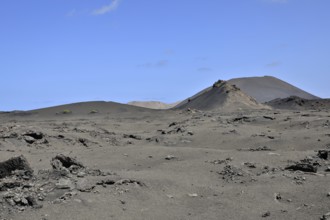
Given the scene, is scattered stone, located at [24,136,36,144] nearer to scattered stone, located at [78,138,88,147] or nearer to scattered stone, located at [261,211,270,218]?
scattered stone, located at [78,138,88,147]

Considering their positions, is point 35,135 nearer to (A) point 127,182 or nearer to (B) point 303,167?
(A) point 127,182

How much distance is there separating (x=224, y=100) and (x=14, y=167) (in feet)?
60.6

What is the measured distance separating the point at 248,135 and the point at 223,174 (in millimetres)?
4630

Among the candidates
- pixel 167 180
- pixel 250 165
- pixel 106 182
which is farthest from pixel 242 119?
pixel 106 182

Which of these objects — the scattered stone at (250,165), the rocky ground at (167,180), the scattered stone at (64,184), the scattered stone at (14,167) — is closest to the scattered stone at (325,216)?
the rocky ground at (167,180)

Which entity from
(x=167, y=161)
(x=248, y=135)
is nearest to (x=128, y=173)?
(x=167, y=161)

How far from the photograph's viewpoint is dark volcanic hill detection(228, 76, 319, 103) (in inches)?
1443

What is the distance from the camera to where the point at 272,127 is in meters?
14.4

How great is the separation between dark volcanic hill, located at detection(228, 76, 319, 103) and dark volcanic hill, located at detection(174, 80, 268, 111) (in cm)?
845

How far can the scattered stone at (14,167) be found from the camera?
719cm

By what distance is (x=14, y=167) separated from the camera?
730 centimetres

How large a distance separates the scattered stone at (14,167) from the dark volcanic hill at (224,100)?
640 inches

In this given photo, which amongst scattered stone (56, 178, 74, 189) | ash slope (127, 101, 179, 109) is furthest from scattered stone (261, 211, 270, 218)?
ash slope (127, 101, 179, 109)

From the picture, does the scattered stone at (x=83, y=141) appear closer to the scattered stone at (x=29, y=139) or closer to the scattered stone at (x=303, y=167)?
Result: the scattered stone at (x=29, y=139)
